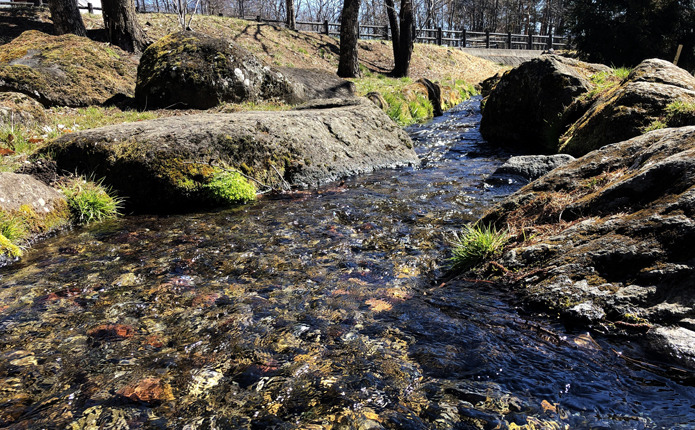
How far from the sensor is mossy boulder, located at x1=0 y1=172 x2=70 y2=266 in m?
3.96

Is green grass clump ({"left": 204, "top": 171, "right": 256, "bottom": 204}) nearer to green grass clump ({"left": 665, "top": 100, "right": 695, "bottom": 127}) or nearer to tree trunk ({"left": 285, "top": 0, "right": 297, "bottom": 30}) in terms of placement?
green grass clump ({"left": 665, "top": 100, "right": 695, "bottom": 127})

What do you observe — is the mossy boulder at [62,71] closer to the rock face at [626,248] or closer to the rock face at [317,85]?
the rock face at [317,85]

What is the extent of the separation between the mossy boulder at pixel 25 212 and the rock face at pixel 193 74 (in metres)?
4.85

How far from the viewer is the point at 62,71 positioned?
9148mm

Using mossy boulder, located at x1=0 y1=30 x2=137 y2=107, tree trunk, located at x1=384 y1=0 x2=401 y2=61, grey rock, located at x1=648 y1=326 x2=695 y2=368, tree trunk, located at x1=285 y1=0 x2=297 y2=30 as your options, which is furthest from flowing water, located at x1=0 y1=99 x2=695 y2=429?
tree trunk, located at x1=285 y1=0 x2=297 y2=30

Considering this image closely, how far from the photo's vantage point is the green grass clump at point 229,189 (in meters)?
5.48

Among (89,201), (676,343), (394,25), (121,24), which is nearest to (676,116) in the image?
(676,343)

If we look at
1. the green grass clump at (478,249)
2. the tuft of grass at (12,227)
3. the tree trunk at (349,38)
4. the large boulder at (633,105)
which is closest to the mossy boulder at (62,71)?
the tuft of grass at (12,227)

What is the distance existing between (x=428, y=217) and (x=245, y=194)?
2.52 meters

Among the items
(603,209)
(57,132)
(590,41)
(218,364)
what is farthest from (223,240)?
(590,41)

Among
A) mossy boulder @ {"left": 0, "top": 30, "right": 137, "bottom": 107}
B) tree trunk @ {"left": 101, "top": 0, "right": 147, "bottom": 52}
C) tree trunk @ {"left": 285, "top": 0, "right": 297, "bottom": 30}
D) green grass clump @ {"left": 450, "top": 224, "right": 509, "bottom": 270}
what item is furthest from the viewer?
tree trunk @ {"left": 285, "top": 0, "right": 297, "bottom": 30}

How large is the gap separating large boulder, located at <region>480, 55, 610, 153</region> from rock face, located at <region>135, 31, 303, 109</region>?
616cm

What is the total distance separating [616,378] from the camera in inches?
81.1

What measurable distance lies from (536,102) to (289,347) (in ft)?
Answer: 28.8
